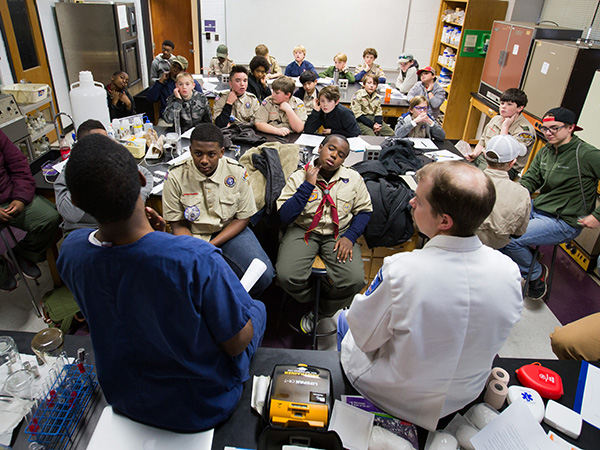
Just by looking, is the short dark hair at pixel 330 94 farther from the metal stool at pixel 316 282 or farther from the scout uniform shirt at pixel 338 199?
the metal stool at pixel 316 282

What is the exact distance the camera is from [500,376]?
4.45ft

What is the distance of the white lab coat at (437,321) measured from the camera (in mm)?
1083

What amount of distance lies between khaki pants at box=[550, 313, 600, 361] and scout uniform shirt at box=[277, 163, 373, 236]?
3.81ft

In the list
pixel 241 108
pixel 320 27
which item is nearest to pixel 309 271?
pixel 241 108

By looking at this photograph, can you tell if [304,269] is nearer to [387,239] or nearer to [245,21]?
[387,239]

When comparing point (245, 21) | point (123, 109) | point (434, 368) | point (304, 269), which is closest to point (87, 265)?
point (434, 368)

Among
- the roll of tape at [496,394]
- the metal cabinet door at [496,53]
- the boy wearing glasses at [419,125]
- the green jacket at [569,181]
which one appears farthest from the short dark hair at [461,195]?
the metal cabinet door at [496,53]

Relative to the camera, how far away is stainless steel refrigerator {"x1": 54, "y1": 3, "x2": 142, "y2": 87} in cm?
504

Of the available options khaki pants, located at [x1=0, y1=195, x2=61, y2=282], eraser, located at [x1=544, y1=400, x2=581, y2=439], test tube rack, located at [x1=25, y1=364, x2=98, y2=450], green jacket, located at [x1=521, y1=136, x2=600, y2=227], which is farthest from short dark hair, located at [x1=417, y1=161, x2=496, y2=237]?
khaki pants, located at [x1=0, y1=195, x2=61, y2=282]

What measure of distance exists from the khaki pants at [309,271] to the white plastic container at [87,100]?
188 centimetres

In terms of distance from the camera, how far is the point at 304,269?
2.29 meters

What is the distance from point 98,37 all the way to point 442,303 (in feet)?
20.2

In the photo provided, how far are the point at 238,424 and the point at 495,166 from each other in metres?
2.16

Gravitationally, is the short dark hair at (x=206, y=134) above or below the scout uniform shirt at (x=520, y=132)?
above
